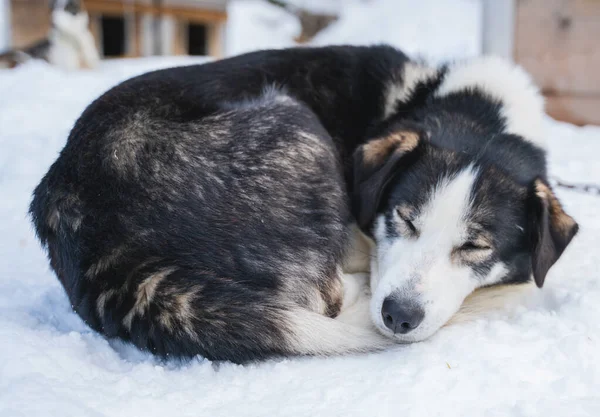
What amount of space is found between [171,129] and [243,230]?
525 mm

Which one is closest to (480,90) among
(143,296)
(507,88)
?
(507,88)

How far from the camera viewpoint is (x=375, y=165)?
7.79ft

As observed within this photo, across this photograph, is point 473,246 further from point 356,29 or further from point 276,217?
point 356,29

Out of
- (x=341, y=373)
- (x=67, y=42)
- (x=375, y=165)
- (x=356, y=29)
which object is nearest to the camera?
(x=341, y=373)

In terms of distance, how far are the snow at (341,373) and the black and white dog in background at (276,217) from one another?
88 millimetres

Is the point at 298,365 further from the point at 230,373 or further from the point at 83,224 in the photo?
the point at 83,224

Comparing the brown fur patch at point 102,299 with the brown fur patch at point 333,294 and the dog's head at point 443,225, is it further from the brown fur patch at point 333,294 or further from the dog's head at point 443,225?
the dog's head at point 443,225

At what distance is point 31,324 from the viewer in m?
2.06

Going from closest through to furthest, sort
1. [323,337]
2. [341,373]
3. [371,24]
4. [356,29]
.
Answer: [341,373] < [323,337] < [356,29] < [371,24]

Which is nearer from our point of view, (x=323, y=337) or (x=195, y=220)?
(x=323, y=337)

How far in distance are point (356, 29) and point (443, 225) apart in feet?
43.2

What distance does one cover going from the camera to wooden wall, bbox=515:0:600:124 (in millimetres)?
5641

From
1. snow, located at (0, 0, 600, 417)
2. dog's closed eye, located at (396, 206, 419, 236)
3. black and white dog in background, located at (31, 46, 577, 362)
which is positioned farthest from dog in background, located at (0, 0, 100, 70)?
dog's closed eye, located at (396, 206, 419, 236)

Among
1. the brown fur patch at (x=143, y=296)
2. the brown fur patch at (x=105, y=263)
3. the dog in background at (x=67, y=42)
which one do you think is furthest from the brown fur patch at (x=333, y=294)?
the dog in background at (x=67, y=42)
